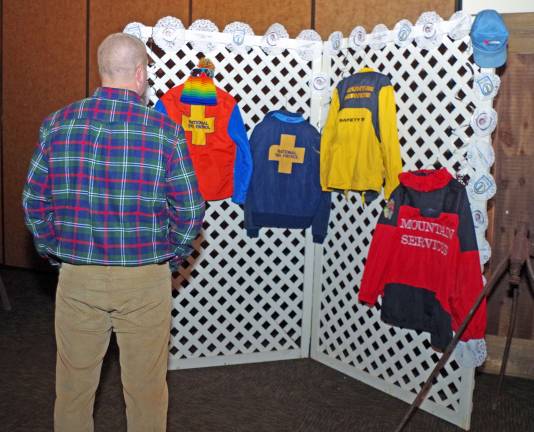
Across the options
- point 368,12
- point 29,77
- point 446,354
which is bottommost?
point 446,354

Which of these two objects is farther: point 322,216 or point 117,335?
point 322,216

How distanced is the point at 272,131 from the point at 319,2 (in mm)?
1044

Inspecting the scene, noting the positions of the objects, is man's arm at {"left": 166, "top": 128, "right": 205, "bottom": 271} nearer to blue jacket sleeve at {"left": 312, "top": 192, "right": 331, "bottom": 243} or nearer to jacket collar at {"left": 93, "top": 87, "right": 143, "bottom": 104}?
jacket collar at {"left": 93, "top": 87, "right": 143, "bottom": 104}

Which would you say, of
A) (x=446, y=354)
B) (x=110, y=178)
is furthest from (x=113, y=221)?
(x=446, y=354)

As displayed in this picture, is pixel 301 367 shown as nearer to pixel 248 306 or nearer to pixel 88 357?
pixel 248 306

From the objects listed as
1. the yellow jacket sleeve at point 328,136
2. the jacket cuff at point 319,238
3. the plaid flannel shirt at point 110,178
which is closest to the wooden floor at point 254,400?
the jacket cuff at point 319,238

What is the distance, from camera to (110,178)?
1702mm

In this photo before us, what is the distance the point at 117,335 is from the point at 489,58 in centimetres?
195

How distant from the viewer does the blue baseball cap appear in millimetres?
2584

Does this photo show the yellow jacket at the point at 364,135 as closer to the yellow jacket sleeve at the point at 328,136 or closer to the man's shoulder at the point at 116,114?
the yellow jacket sleeve at the point at 328,136

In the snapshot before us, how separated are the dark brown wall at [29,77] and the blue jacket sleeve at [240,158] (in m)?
2.19

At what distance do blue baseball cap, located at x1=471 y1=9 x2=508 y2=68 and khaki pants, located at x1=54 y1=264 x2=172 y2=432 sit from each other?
5.65ft

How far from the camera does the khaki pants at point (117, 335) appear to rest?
1756mm

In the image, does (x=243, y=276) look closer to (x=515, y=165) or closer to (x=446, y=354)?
(x=446, y=354)
